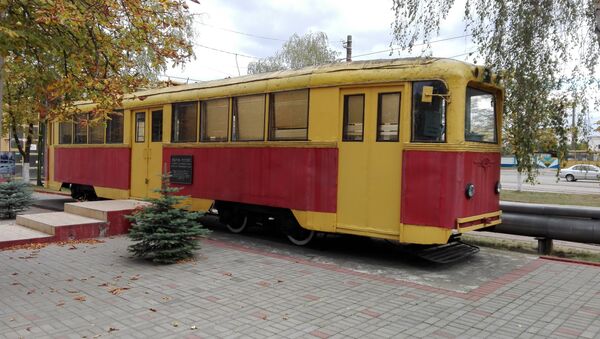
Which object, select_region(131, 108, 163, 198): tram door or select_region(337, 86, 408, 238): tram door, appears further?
select_region(131, 108, 163, 198): tram door

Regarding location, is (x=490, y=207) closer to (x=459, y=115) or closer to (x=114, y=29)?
(x=459, y=115)

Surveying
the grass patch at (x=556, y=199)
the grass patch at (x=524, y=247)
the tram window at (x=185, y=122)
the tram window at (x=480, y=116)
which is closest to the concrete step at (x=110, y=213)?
the tram window at (x=185, y=122)

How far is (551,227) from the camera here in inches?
318

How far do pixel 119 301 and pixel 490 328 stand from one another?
3.83m

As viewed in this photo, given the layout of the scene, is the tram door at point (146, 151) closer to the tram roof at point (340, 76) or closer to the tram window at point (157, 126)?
the tram window at point (157, 126)

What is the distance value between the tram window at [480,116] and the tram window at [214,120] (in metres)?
4.44

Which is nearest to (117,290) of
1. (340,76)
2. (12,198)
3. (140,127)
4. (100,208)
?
(100,208)

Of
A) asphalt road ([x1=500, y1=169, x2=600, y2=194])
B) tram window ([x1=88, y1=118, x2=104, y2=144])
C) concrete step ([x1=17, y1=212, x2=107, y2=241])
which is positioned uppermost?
tram window ([x1=88, y1=118, x2=104, y2=144])

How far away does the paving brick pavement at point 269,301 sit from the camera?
15.0ft

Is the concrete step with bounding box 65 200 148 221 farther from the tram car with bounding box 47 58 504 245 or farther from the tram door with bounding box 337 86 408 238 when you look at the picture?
the tram door with bounding box 337 86 408 238

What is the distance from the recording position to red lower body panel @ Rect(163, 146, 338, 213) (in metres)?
7.79

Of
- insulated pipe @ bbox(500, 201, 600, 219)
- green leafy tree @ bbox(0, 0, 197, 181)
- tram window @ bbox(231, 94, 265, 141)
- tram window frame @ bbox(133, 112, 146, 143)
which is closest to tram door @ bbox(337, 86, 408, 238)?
tram window @ bbox(231, 94, 265, 141)

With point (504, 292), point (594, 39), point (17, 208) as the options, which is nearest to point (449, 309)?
point (504, 292)

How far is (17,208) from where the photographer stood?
1149 cm
